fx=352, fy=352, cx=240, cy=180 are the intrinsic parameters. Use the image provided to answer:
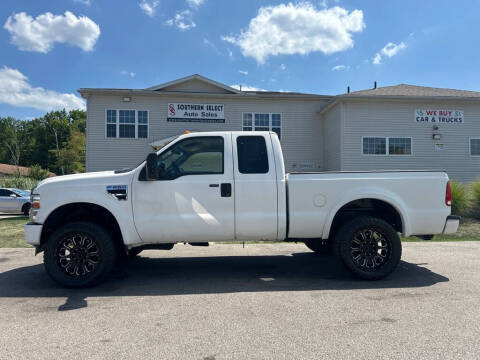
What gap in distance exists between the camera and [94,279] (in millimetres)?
4754

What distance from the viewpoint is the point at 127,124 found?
1792 centimetres

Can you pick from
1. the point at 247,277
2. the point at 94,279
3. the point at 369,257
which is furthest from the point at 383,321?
the point at 94,279

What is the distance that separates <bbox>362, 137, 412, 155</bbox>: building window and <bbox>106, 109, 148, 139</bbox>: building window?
11.1 m

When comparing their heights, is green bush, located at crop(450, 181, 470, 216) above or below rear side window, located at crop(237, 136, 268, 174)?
below

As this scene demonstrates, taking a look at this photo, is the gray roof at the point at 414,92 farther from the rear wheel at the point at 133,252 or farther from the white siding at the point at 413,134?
the rear wheel at the point at 133,252

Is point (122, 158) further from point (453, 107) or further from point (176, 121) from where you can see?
point (453, 107)

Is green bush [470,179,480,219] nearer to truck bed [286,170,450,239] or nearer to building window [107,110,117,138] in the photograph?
truck bed [286,170,450,239]

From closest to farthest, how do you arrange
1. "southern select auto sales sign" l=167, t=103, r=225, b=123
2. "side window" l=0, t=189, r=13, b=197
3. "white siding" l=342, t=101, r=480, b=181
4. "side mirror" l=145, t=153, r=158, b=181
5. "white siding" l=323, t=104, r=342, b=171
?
"side mirror" l=145, t=153, r=158, b=181
"side window" l=0, t=189, r=13, b=197
"white siding" l=323, t=104, r=342, b=171
"white siding" l=342, t=101, r=480, b=181
"southern select auto sales sign" l=167, t=103, r=225, b=123

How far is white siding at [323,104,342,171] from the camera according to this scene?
674 inches

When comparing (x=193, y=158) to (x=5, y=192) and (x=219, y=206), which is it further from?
(x=5, y=192)

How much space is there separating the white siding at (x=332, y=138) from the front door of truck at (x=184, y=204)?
13.0m

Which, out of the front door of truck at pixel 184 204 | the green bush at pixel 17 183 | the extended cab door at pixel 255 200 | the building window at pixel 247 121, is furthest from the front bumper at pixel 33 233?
the green bush at pixel 17 183

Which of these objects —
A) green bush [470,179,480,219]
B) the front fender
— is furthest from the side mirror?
green bush [470,179,480,219]

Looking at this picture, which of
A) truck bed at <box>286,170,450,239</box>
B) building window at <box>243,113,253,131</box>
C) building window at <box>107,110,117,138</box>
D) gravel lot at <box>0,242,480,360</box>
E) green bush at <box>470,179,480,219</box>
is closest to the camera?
gravel lot at <box>0,242,480,360</box>
